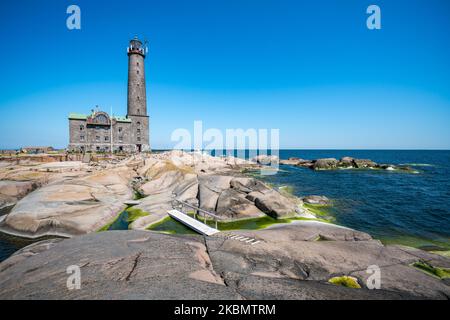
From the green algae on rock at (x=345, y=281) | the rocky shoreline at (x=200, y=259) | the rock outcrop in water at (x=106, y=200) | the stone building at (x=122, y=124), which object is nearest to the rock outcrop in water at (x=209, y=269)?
the rocky shoreline at (x=200, y=259)

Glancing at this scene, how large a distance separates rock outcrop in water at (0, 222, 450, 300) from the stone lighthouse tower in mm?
50599

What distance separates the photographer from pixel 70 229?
45.3ft

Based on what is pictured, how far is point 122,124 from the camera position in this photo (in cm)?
5544

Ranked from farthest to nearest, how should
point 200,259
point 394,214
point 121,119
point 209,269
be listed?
point 121,119 < point 394,214 < point 200,259 < point 209,269

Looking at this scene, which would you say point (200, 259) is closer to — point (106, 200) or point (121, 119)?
point (106, 200)

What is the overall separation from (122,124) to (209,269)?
56.6 meters

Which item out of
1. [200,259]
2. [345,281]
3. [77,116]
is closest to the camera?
[345,281]

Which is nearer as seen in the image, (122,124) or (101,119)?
(101,119)

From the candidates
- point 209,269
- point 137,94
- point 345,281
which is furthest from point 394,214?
point 137,94

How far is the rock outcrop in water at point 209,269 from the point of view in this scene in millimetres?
5613

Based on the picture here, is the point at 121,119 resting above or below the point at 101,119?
above

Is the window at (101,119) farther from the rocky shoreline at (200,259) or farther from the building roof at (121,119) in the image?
the rocky shoreline at (200,259)

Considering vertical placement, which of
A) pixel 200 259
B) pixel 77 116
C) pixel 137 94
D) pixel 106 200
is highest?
pixel 137 94
